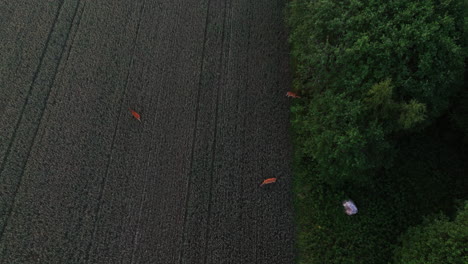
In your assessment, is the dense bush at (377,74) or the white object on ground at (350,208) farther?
the white object on ground at (350,208)

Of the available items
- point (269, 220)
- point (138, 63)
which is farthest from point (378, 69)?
point (138, 63)

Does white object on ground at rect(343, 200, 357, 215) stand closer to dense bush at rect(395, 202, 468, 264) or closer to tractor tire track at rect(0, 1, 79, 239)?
dense bush at rect(395, 202, 468, 264)

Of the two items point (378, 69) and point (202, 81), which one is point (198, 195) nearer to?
point (202, 81)

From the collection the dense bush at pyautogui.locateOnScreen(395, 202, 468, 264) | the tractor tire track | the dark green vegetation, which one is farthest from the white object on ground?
the tractor tire track

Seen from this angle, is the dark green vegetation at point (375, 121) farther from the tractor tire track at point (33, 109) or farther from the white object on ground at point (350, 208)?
the tractor tire track at point (33, 109)

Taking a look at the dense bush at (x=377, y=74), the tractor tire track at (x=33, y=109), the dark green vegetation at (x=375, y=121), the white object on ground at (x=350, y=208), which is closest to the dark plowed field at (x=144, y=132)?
the tractor tire track at (x=33, y=109)
